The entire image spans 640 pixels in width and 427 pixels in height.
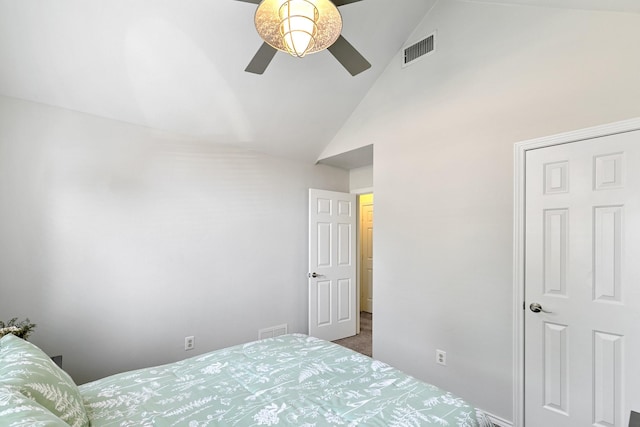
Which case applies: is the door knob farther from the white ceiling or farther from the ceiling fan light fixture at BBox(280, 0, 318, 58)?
the ceiling fan light fixture at BBox(280, 0, 318, 58)

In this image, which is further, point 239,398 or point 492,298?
point 492,298

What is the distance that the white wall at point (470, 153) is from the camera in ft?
6.51

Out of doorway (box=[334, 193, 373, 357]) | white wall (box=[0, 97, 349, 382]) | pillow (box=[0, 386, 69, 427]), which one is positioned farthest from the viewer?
doorway (box=[334, 193, 373, 357])

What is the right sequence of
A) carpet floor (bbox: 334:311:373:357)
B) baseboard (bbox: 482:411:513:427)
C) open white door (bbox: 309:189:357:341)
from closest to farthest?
baseboard (bbox: 482:411:513:427) < carpet floor (bbox: 334:311:373:357) < open white door (bbox: 309:189:357:341)

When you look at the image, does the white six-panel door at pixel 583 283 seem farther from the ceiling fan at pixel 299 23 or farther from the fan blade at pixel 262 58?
the fan blade at pixel 262 58

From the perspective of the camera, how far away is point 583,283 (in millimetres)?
1939

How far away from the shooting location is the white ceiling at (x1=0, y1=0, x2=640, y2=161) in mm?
2037

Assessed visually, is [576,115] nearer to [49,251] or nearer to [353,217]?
[353,217]

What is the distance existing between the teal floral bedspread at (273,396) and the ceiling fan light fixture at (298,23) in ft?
5.55

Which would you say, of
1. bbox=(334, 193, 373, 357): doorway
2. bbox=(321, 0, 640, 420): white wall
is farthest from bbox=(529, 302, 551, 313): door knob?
bbox=(334, 193, 373, 357): doorway

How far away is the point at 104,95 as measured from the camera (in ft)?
8.21

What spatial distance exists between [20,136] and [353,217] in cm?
348

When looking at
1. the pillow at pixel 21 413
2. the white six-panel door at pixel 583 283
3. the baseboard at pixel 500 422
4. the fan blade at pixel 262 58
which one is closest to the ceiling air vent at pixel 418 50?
the white six-panel door at pixel 583 283

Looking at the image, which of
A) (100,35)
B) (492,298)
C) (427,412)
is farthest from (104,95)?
(492,298)
